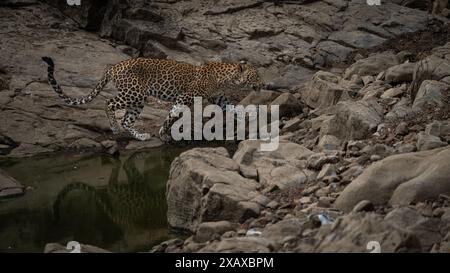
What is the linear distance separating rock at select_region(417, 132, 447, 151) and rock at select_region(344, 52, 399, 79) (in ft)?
20.6

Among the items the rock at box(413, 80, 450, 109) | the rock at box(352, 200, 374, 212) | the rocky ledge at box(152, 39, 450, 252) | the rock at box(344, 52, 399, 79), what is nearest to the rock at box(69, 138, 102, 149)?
the rocky ledge at box(152, 39, 450, 252)

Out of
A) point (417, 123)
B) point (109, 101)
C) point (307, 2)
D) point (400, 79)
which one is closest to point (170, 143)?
point (109, 101)

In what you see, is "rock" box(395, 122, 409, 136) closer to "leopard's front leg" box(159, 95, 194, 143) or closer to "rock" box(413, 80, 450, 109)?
"rock" box(413, 80, 450, 109)

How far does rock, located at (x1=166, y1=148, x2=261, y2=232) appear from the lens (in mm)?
9117

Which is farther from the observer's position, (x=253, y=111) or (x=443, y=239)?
(x=253, y=111)

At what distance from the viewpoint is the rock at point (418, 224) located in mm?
7094

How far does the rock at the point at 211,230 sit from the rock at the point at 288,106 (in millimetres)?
6789

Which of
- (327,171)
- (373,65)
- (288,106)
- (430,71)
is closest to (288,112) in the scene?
(288,106)

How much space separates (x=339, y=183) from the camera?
942 cm

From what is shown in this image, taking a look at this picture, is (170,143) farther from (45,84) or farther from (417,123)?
(417,123)

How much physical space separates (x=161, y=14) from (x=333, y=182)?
12084 mm

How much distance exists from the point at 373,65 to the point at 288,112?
2.40 metres

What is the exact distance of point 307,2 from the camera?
2217 cm

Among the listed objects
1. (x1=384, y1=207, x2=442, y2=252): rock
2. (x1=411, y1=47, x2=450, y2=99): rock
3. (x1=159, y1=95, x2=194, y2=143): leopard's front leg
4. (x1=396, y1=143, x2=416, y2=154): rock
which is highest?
(x1=411, y1=47, x2=450, y2=99): rock
